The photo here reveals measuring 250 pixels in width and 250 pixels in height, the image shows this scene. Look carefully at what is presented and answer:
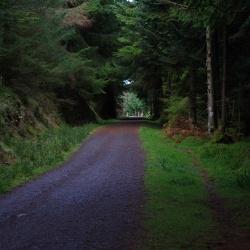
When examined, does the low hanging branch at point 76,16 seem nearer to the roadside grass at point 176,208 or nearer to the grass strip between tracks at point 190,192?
the grass strip between tracks at point 190,192

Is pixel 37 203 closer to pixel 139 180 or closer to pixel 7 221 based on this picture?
pixel 7 221

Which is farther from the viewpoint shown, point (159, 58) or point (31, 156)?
point (159, 58)

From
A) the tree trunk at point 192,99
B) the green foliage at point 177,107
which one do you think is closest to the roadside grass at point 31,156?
the tree trunk at point 192,99

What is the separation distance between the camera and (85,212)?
727 centimetres

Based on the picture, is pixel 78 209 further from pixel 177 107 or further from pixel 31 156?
pixel 177 107

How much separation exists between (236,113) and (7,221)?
1340 cm

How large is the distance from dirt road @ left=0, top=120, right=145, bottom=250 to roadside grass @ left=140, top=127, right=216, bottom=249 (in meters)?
0.30

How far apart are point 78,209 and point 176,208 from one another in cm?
210

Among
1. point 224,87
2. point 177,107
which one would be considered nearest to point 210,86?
point 224,87

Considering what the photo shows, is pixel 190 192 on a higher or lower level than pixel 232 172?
lower

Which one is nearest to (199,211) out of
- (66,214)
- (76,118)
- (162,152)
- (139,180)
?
(66,214)

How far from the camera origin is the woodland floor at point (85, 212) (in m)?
5.53

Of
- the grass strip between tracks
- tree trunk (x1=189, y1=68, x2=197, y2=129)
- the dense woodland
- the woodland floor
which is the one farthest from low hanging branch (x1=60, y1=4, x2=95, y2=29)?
the woodland floor

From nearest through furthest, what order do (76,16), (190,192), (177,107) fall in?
(190,192) → (177,107) → (76,16)
